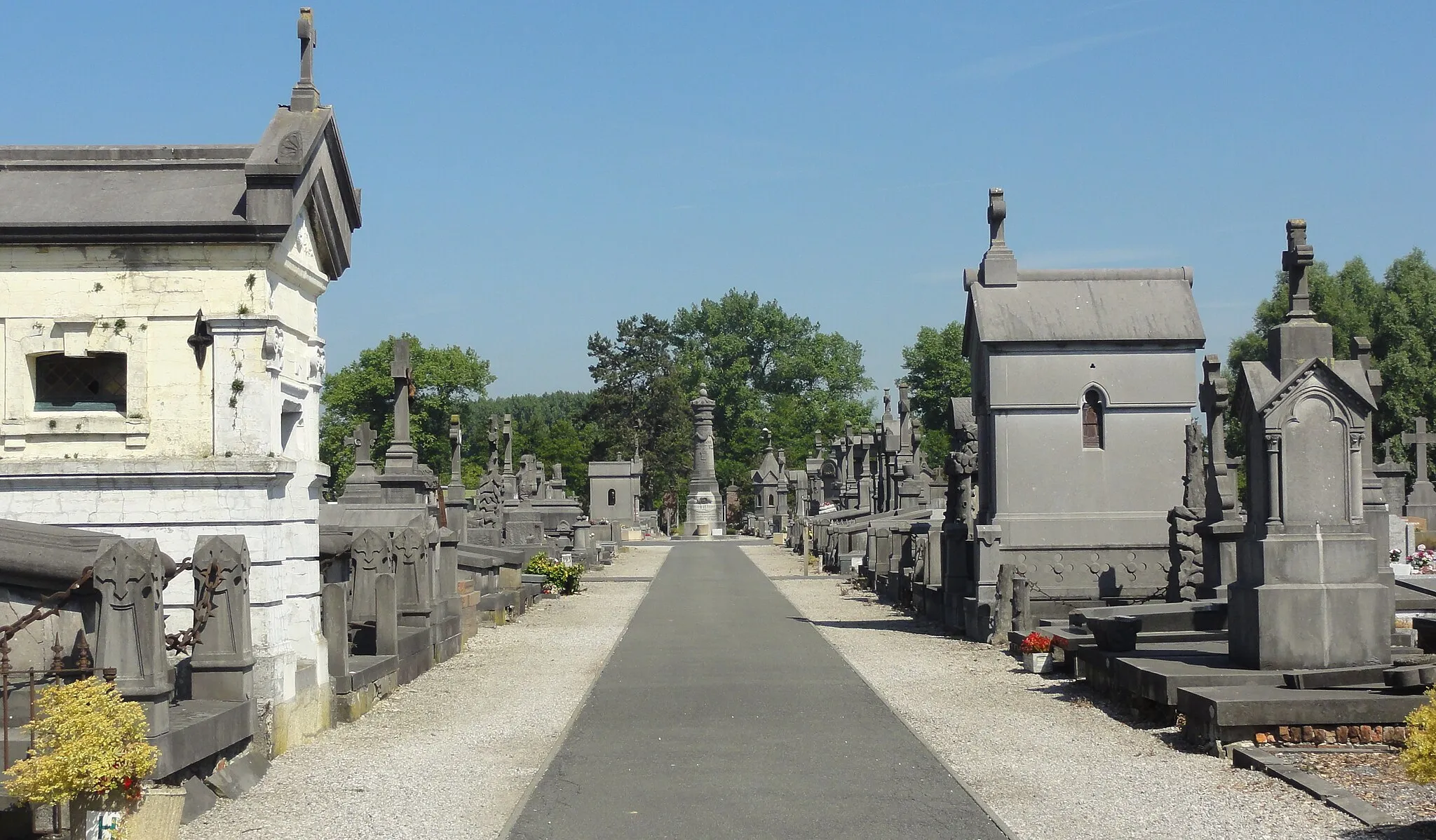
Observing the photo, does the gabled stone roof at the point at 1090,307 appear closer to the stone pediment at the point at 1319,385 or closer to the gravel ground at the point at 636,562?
the stone pediment at the point at 1319,385

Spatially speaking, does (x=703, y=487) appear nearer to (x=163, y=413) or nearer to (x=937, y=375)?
(x=937, y=375)

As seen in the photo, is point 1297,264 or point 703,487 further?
point 703,487

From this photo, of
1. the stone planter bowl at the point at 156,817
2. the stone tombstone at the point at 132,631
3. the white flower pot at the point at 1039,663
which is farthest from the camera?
the white flower pot at the point at 1039,663

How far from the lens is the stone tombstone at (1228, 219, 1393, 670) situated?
11.1 metres

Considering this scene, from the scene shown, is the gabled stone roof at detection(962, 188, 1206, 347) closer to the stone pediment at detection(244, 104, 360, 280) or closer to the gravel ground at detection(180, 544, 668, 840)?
the gravel ground at detection(180, 544, 668, 840)

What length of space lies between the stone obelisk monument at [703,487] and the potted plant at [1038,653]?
56.3 meters

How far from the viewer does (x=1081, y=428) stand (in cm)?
2097

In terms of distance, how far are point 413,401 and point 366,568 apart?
74.7 metres

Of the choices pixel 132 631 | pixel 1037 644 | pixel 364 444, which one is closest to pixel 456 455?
pixel 364 444

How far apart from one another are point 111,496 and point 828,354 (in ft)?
362

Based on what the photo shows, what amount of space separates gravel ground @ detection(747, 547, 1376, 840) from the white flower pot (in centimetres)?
22

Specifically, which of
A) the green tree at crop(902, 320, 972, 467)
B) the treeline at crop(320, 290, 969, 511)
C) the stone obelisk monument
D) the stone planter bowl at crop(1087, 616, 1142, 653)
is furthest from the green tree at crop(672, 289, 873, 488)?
the stone planter bowl at crop(1087, 616, 1142, 653)

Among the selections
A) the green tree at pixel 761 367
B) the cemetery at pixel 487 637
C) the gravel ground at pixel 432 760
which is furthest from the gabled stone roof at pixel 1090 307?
the green tree at pixel 761 367

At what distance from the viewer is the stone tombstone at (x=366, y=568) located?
14023mm
